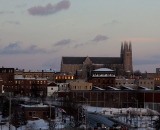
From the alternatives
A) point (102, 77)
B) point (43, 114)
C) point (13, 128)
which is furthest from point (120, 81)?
point (13, 128)

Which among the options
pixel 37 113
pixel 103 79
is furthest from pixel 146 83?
pixel 37 113

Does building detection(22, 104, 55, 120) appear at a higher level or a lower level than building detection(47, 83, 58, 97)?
lower

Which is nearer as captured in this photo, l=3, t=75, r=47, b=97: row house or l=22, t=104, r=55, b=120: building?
l=22, t=104, r=55, b=120: building

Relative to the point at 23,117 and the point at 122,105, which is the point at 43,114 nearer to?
the point at 23,117

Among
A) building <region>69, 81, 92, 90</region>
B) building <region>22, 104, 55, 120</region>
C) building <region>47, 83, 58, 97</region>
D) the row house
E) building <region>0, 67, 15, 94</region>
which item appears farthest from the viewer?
building <region>47, 83, 58, 97</region>

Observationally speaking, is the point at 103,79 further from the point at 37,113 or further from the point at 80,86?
the point at 37,113

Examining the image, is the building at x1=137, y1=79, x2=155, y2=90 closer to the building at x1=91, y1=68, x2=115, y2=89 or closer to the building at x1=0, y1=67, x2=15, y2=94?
the building at x1=91, y1=68, x2=115, y2=89

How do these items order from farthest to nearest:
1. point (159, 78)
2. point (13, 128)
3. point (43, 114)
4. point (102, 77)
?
point (159, 78), point (102, 77), point (43, 114), point (13, 128)

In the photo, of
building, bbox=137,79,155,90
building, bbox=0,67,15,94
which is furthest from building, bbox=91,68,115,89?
building, bbox=0,67,15,94

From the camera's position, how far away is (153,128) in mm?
58281

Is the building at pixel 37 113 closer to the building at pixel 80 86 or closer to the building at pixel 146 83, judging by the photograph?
the building at pixel 80 86

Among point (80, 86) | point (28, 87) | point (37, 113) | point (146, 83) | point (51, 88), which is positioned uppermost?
point (146, 83)

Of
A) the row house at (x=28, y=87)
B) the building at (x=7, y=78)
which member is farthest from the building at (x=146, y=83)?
the building at (x=7, y=78)

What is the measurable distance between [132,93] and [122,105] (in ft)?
11.3
